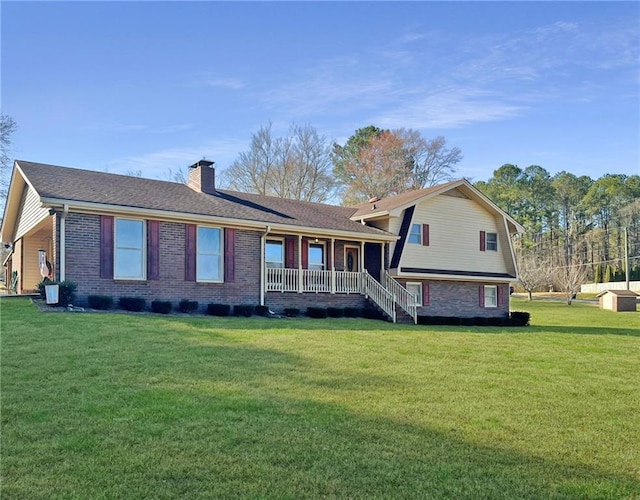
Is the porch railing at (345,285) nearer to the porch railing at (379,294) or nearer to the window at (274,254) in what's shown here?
the porch railing at (379,294)

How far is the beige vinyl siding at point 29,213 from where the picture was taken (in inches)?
628

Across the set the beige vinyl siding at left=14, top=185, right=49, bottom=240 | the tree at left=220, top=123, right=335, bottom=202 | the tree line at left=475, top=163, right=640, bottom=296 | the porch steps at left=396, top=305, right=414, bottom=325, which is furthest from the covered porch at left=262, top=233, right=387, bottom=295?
the tree line at left=475, top=163, right=640, bottom=296

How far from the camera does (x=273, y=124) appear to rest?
126ft

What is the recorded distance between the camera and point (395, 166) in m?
43.0

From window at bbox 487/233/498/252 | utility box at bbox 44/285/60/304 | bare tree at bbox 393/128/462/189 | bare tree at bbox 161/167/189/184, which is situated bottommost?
utility box at bbox 44/285/60/304

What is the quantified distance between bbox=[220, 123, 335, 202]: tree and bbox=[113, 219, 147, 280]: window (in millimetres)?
22697

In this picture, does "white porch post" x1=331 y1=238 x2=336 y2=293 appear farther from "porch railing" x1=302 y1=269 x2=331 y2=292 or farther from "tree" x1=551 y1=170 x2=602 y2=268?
"tree" x1=551 y1=170 x2=602 y2=268

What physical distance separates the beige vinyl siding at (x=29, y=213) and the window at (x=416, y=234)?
12.6 meters

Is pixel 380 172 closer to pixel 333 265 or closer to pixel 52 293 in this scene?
pixel 333 265

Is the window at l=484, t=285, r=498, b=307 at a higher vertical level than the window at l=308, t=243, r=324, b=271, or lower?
lower

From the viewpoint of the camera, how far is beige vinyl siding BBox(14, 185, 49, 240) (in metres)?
15.9

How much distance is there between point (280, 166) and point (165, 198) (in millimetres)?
21633

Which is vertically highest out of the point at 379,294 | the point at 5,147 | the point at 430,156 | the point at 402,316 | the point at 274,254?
the point at 430,156

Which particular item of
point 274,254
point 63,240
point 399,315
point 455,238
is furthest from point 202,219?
point 455,238
